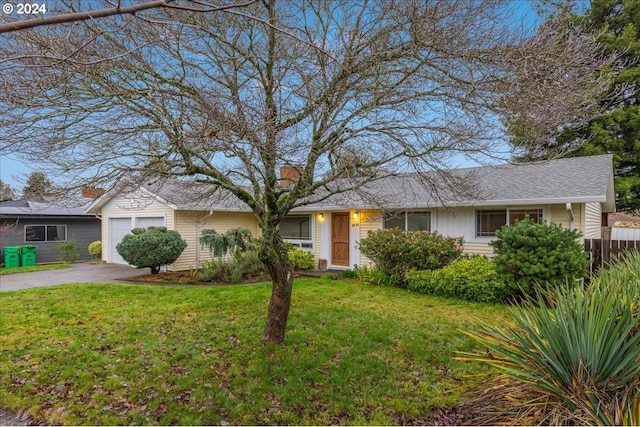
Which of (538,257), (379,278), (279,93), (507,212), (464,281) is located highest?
(279,93)

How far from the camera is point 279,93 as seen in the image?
4195 millimetres

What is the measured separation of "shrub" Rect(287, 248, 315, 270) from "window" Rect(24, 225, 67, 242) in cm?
1336

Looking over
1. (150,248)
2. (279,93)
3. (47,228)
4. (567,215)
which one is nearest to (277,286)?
(279,93)

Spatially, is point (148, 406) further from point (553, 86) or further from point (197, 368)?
point (553, 86)

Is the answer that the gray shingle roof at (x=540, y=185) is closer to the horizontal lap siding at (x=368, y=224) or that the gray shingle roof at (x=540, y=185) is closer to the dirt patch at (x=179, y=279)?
the horizontal lap siding at (x=368, y=224)

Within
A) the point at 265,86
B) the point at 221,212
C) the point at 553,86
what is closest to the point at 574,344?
the point at 553,86

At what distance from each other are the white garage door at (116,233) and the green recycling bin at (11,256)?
424cm

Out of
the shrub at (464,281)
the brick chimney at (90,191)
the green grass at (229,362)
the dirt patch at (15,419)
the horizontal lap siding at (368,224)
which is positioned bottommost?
the dirt patch at (15,419)

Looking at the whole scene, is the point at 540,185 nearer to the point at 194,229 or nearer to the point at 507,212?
the point at 507,212

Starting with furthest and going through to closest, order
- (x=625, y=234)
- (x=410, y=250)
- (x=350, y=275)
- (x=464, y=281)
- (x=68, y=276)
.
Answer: (x=625, y=234)
(x=68, y=276)
(x=350, y=275)
(x=410, y=250)
(x=464, y=281)

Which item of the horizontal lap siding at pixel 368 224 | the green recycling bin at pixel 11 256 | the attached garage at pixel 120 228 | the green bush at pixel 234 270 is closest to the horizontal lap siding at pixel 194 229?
the attached garage at pixel 120 228

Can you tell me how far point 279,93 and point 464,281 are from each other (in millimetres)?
6567

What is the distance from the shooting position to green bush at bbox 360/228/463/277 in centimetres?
968

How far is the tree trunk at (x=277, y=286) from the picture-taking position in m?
4.86
